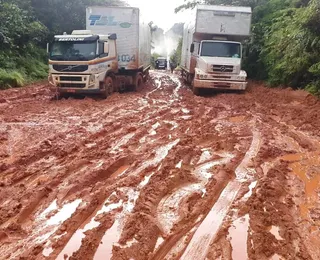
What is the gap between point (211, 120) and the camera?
10.1 meters

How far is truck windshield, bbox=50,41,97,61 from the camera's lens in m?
14.1

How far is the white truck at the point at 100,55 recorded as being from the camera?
46.4 ft

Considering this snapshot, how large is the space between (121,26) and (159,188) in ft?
42.0

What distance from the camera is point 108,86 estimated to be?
50.0 feet

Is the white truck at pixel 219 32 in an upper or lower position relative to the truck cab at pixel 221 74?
upper

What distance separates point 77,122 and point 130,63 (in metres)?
7.98

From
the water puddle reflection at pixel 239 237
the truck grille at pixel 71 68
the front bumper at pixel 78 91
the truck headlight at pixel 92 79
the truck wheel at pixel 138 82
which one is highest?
the water puddle reflection at pixel 239 237

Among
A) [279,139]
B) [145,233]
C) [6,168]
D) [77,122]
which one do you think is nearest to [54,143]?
[6,168]

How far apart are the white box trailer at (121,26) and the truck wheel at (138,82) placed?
858 mm

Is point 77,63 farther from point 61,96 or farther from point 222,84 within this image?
point 222,84

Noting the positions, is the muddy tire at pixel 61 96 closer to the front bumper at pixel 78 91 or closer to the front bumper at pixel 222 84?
the front bumper at pixel 78 91

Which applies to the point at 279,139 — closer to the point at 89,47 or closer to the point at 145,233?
the point at 145,233

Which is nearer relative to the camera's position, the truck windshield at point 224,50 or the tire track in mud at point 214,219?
the tire track in mud at point 214,219

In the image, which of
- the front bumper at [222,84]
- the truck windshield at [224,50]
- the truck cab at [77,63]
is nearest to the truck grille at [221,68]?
the front bumper at [222,84]
